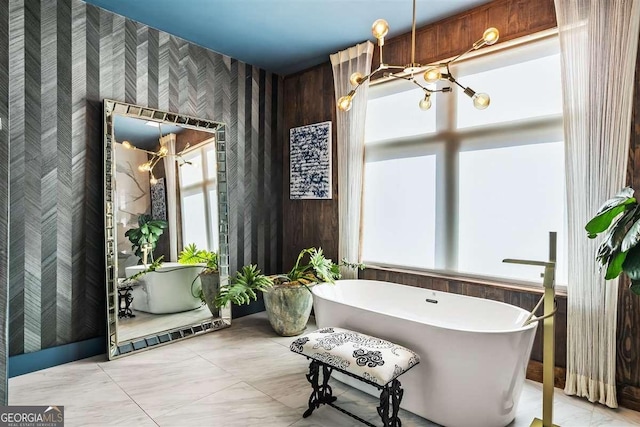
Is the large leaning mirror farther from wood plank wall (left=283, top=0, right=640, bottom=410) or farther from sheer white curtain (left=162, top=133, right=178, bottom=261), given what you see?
wood plank wall (left=283, top=0, right=640, bottom=410)

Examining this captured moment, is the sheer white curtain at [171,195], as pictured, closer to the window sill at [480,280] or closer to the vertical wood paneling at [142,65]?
the vertical wood paneling at [142,65]

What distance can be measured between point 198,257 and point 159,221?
1.74ft

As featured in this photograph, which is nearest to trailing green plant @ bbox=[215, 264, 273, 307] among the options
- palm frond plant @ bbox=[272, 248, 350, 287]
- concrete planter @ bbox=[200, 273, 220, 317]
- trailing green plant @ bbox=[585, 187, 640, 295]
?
concrete planter @ bbox=[200, 273, 220, 317]

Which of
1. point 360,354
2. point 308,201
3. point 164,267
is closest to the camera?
point 360,354

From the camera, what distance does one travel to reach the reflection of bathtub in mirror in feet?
10.2

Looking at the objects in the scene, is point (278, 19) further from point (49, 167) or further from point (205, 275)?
point (205, 275)

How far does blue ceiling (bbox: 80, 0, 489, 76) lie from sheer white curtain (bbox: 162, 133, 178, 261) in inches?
39.9

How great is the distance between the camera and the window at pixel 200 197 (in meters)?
3.44

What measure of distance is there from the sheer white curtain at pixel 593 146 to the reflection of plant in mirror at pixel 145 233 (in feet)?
10.6

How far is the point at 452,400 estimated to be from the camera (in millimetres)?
2002

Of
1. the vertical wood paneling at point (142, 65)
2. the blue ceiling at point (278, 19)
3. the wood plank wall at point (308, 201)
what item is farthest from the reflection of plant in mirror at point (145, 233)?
the blue ceiling at point (278, 19)

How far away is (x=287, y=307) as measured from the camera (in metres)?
3.39

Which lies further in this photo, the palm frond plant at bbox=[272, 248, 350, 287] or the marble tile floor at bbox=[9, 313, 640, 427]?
the palm frond plant at bbox=[272, 248, 350, 287]

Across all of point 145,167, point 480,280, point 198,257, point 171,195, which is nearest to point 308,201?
point 198,257
